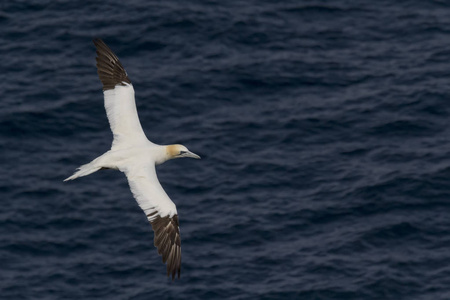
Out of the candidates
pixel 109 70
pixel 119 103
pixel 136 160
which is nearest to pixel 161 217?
pixel 136 160

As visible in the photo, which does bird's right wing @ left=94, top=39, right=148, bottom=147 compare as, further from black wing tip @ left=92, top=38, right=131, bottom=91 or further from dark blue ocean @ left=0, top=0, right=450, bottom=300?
dark blue ocean @ left=0, top=0, right=450, bottom=300

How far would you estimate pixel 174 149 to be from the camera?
29531mm

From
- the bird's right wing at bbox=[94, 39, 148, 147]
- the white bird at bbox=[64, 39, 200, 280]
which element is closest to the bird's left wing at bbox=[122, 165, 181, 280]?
the white bird at bbox=[64, 39, 200, 280]

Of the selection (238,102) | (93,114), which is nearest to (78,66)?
(93,114)

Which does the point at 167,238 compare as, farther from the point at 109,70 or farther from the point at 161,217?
the point at 109,70

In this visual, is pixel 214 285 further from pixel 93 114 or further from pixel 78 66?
pixel 78 66

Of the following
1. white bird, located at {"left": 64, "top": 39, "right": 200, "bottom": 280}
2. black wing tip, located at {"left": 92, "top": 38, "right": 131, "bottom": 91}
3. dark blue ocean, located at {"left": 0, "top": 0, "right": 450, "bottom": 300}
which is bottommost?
dark blue ocean, located at {"left": 0, "top": 0, "right": 450, "bottom": 300}

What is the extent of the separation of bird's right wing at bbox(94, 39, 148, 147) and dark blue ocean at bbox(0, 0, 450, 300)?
22.0 feet

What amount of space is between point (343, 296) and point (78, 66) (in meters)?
13.6

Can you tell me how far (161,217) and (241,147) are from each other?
11778mm

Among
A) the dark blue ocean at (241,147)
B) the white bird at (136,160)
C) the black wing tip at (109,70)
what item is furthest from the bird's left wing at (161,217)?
the dark blue ocean at (241,147)

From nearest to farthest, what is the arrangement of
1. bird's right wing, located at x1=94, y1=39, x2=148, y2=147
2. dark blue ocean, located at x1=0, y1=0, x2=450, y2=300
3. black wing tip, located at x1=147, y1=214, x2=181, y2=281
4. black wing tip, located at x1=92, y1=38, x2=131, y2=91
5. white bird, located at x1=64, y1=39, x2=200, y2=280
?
black wing tip, located at x1=147, y1=214, x2=181, y2=281 < white bird, located at x1=64, y1=39, x2=200, y2=280 < bird's right wing, located at x1=94, y1=39, x2=148, y2=147 < black wing tip, located at x1=92, y1=38, x2=131, y2=91 < dark blue ocean, located at x1=0, y1=0, x2=450, y2=300

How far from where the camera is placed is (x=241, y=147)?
3922 cm

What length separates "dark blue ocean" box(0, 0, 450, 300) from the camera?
35375 mm
